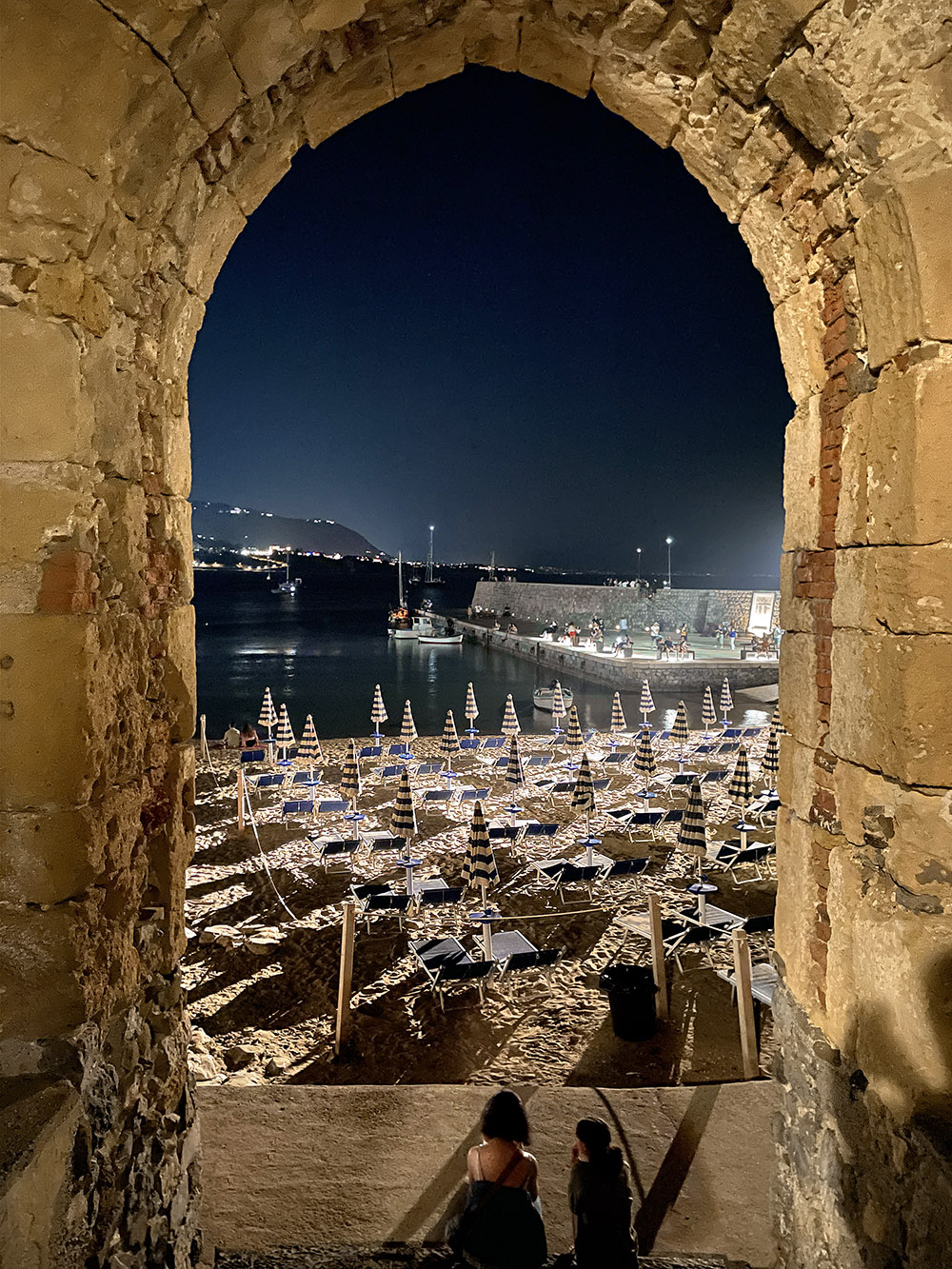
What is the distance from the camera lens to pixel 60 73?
238cm

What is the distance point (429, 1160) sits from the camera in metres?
4.09

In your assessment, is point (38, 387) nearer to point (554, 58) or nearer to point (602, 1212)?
point (554, 58)

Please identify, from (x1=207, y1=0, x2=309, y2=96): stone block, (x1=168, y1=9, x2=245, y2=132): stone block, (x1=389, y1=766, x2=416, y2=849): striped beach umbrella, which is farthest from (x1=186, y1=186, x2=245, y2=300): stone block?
(x1=389, y1=766, x2=416, y2=849): striped beach umbrella

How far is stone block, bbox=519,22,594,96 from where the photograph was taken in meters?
3.45

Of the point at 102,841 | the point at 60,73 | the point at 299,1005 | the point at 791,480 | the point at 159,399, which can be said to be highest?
the point at 60,73

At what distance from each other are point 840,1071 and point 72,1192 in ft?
9.57

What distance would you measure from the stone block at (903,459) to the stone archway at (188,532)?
0.05 ft

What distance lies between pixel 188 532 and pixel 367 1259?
3623 millimetres

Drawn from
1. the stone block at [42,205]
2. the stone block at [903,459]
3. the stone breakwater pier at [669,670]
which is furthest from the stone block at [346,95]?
the stone breakwater pier at [669,670]

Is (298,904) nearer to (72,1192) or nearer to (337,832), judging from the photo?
(337,832)

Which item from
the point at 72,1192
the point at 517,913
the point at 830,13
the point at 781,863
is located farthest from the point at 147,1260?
the point at 517,913

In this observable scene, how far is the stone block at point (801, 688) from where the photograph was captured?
11.0 ft

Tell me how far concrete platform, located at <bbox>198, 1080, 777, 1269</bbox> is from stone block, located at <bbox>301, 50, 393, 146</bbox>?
5.00 m

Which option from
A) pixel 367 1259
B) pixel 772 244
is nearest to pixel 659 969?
pixel 367 1259
